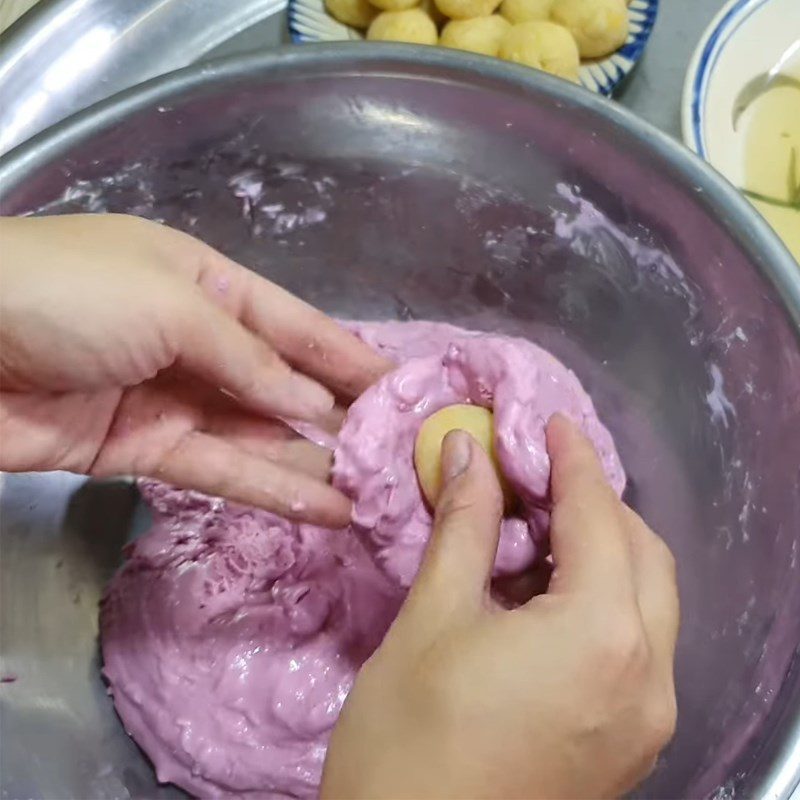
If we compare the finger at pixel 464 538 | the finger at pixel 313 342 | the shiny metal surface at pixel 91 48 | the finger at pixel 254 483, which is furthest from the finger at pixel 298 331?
the shiny metal surface at pixel 91 48

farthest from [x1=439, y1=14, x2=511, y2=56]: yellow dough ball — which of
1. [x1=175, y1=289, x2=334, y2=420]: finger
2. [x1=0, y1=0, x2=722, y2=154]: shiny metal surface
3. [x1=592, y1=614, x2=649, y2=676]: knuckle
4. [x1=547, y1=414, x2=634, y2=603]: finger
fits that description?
[x1=592, y1=614, x2=649, y2=676]: knuckle

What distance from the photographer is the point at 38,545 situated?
87cm

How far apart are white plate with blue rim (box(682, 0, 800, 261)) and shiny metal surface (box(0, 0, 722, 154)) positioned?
0.07 metres

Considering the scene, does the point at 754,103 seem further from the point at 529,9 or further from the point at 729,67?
the point at 529,9

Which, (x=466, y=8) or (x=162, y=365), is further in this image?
(x=466, y=8)

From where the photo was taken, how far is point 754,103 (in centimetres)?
105

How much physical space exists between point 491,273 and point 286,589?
360 millimetres

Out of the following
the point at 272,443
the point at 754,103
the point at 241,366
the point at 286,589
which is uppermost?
the point at 754,103

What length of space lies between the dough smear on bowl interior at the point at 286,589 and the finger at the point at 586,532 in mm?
96

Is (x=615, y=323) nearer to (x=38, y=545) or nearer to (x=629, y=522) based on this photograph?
(x=629, y=522)

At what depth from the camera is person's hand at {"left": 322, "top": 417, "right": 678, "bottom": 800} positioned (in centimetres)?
50

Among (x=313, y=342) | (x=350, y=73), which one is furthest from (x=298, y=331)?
(x=350, y=73)

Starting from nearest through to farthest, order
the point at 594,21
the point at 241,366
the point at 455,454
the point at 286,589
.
Result: the point at 455,454 < the point at 241,366 < the point at 286,589 < the point at 594,21

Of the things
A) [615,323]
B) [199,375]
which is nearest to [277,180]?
[199,375]
